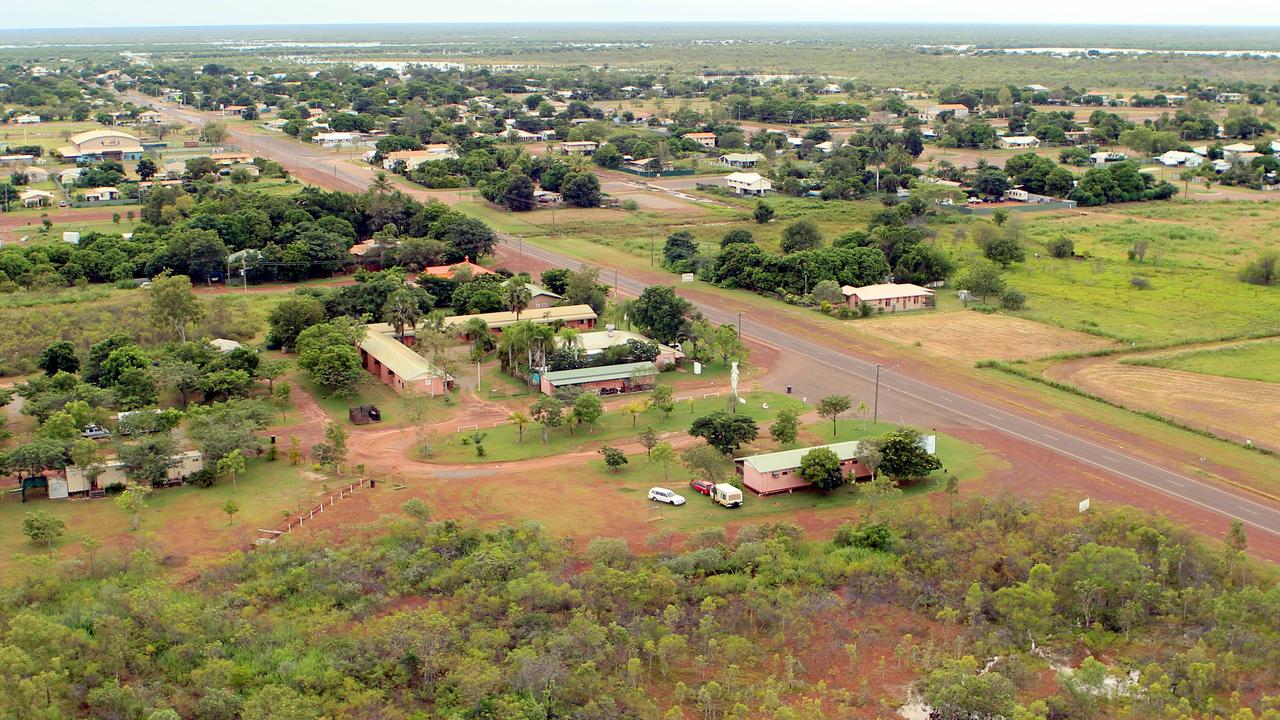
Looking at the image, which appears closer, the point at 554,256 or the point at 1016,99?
the point at 554,256

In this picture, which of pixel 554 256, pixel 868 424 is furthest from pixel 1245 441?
pixel 554 256

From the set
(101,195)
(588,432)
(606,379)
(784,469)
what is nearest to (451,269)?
(606,379)

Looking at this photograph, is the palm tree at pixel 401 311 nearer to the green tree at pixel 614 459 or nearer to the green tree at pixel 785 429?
the green tree at pixel 614 459

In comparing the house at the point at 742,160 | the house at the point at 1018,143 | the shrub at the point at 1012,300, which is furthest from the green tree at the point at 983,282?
the house at the point at 1018,143

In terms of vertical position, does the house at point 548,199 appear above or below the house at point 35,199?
below

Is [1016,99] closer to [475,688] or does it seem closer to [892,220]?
[892,220]

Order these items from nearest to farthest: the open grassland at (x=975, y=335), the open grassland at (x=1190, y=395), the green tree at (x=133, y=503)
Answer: the green tree at (x=133, y=503)
the open grassland at (x=1190, y=395)
the open grassland at (x=975, y=335)
